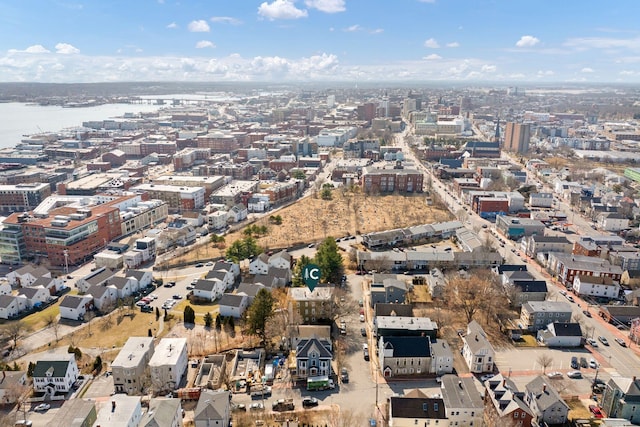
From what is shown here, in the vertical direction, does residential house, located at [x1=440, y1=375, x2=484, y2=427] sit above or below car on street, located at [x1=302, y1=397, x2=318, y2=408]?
→ above

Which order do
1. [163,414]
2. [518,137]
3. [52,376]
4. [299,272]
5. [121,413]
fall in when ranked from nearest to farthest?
[163,414]
[121,413]
[52,376]
[299,272]
[518,137]

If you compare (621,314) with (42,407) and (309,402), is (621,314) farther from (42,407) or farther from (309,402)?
(42,407)

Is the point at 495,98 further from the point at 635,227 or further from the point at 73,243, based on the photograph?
the point at 73,243

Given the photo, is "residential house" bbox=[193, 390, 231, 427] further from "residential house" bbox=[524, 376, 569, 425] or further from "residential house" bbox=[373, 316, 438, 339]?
"residential house" bbox=[524, 376, 569, 425]

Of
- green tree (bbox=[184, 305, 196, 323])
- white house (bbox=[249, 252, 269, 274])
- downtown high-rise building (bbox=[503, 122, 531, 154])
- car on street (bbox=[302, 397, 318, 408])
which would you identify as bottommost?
car on street (bbox=[302, 397, 318, 408])

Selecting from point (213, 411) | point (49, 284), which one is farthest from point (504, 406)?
point (49, 284)

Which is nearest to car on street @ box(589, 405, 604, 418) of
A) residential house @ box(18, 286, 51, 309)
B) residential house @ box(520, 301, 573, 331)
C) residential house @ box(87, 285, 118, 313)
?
residential house @ box(520, 301, 573, 331)

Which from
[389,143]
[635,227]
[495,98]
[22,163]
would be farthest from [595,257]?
[495,98]
